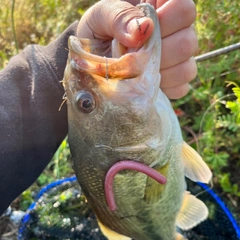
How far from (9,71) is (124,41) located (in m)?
0.99

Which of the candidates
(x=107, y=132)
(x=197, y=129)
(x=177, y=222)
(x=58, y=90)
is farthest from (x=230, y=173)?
(x=107, y=132)

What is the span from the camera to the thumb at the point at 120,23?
126cm

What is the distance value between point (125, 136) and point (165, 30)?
0.46 m

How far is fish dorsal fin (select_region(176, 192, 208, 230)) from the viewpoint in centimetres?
187

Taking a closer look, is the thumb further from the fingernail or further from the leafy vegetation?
the leafy vegetation

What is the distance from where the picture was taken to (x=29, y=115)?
81.7 inches

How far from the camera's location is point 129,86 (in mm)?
1386

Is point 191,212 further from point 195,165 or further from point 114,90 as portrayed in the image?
point 114,90

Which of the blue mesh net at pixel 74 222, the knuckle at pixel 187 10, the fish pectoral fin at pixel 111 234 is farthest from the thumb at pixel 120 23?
the blue mesh net at pixel 74 222

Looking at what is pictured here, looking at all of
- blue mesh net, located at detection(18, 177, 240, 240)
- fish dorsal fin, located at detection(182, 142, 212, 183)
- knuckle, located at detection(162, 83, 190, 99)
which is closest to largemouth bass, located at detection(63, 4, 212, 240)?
fish dorsal fin, located at detection(182, 142, 212, 183)

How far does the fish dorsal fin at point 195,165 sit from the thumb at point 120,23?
559 millimetres

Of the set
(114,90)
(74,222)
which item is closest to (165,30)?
(114,90)

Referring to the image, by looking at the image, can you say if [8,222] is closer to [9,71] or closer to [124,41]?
[9,71]

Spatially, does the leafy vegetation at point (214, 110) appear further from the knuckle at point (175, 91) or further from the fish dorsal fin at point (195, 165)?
the fish dorsal fin at point (195, 165)
